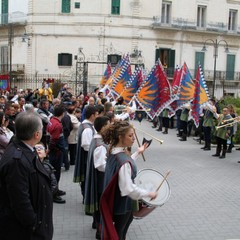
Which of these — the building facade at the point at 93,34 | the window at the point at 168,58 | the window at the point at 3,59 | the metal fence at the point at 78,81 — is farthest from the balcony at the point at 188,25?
the window at the point at 3,59

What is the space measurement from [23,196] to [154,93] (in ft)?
32.1

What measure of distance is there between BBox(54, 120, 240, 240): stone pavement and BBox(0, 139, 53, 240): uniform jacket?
8.17 feet

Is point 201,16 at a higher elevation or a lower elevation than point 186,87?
higher

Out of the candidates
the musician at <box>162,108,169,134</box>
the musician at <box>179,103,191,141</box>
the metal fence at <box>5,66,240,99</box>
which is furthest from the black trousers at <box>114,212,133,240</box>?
the metal fence at <box>5,66,240,99</box>

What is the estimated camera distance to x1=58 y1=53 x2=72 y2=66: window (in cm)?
3322

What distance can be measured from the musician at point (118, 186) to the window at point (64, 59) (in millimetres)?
29472

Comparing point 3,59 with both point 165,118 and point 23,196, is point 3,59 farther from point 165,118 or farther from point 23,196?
point 23,196

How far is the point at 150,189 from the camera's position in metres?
4.84

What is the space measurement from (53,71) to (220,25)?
16.2 meters

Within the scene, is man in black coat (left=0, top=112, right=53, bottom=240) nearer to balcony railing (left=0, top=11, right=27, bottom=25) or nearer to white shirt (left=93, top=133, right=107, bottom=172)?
white shirt (left=93, top=133, right=107, bottom=172)

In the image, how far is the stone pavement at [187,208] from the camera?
19.8 ft

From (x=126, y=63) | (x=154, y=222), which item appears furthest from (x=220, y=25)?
(x=154, y=222)

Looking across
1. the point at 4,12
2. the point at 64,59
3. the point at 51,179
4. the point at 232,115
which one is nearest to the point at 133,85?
the point at 232,115

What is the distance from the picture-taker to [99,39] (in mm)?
33094
